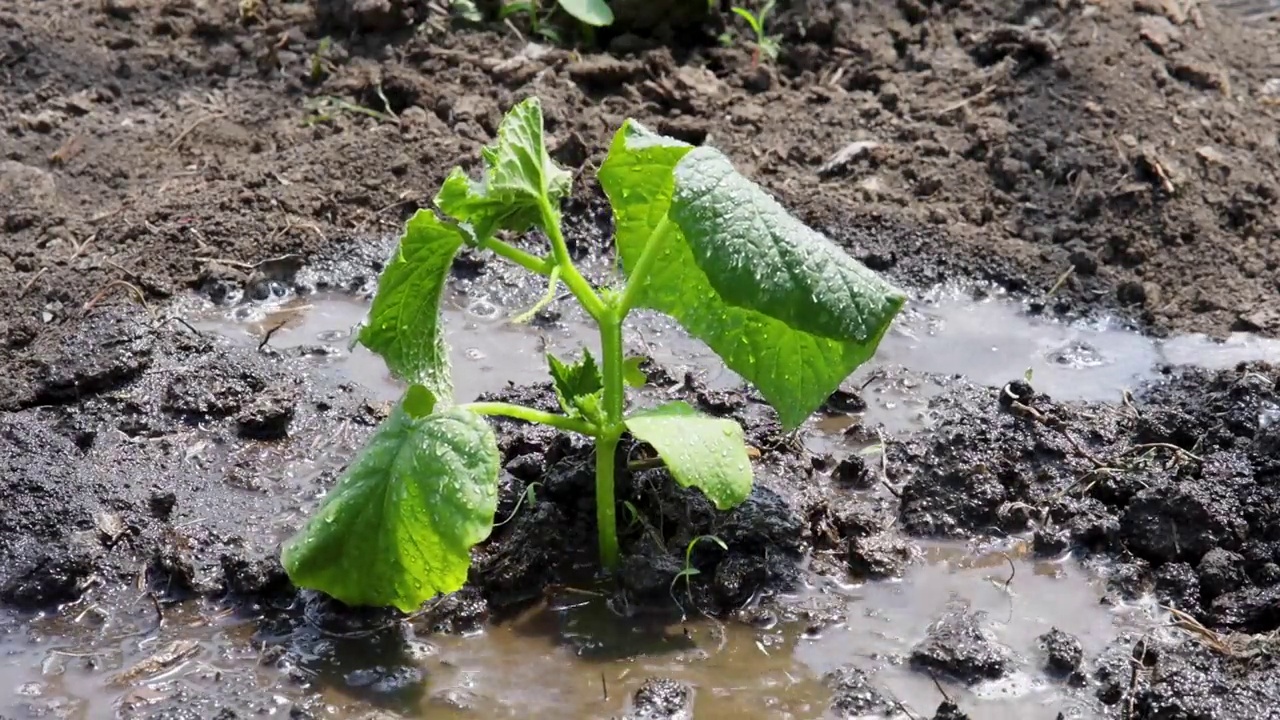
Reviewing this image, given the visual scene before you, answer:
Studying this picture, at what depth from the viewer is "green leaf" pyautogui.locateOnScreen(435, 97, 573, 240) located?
103 inches

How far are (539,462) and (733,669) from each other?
2.25 feet

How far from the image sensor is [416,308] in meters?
2.76

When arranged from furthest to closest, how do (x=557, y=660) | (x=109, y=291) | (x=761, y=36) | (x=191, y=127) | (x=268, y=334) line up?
(x=761, y=36), (x=191, y=127), (x=109, y=291), (x=268, y=334), (x=557, y=660)

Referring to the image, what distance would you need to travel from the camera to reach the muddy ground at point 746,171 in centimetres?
305

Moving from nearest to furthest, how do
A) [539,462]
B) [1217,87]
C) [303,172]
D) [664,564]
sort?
[664,564] < [539,462] < [303,172] < [1217,87]

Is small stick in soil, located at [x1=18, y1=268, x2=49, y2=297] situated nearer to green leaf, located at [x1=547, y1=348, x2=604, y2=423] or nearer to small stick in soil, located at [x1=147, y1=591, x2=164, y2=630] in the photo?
small stick in soil, located at [x1=147, y1=591, x2=164, y2=630]

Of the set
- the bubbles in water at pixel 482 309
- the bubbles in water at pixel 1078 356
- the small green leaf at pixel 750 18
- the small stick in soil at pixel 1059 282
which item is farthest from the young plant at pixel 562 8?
the bubbles in water at pixel 1078 356

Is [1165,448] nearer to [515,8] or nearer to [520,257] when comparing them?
[520,257]

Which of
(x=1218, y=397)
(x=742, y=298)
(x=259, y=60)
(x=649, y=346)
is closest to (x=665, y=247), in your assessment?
(x=742, y=298)

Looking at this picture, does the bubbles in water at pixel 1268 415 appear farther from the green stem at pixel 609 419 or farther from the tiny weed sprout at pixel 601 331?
the green stem at pixel 609 419

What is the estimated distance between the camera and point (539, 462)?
3.19m

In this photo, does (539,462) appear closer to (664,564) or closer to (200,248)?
(664,564)

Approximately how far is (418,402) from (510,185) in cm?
45

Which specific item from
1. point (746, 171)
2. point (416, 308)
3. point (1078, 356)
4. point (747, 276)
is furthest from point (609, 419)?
point (746, 171)
